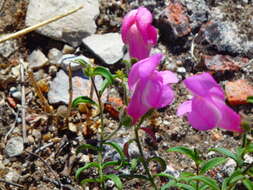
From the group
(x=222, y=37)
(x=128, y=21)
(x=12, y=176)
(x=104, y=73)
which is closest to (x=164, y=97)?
(x=128, y=21)

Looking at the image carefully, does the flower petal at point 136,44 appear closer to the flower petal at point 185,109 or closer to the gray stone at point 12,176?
the flower petal at point 185,109

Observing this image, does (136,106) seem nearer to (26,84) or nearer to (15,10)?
(26,84)

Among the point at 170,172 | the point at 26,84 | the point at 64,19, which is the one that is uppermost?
the point at 64,19

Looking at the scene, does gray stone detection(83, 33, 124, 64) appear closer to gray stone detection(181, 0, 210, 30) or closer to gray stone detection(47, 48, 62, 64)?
gray stone detection(47, 48, 62, 64)

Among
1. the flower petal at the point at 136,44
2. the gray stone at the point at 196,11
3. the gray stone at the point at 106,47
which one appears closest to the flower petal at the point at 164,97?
the flower petal at the point at 136,44

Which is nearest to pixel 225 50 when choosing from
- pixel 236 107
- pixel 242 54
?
pixel 242 54

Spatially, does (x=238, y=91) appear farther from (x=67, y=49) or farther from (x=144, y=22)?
(x=144, y=22)
